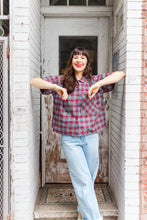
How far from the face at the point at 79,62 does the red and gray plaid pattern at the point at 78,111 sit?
0.40 feet

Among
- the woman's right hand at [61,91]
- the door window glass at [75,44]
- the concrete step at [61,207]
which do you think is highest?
the door window glass at [75,44]

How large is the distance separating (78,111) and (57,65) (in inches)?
54.1

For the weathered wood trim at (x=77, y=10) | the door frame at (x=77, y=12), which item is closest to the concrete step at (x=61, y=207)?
the door frame at (x=77, y=12)

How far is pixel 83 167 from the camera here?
9.65 ft

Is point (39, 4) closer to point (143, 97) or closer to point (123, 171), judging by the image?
point (143, 97)

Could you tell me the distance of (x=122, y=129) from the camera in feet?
10.3

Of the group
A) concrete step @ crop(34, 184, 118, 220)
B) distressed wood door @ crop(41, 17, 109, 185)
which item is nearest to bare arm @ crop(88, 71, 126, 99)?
distressed wood door @ crop(41, 17, 109, 185)

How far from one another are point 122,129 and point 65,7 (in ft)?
6.38

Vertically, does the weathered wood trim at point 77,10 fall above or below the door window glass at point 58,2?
below

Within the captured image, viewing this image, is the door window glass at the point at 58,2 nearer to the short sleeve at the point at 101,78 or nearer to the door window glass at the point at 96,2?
the door window glass at the point at 96,2

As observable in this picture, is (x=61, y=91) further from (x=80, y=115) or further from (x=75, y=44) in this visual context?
(x=75, y=44)

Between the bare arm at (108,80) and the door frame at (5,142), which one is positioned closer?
the bare arm at (108,80)

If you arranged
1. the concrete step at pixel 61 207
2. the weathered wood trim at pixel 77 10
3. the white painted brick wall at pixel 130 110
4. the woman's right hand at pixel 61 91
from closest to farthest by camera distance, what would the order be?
the woman's right hand at pixel 61 91, the white painted brick wall at pixel 130 110, the concrete step at pixel 61 207, the weathered wood trim at pixel 77 10

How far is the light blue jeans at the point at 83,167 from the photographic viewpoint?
293 centimetres
